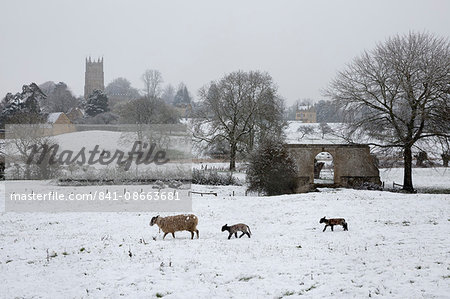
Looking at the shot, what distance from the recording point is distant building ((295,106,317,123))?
485 ft

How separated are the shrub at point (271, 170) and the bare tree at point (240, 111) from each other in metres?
17.5

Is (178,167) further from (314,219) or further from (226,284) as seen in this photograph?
(226,284)

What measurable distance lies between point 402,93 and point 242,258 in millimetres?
25820

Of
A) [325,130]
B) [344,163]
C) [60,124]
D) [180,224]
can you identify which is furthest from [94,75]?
[180,224]

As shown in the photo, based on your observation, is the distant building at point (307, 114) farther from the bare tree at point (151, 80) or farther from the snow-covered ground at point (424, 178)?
the snow-covered ground at point (424, 178)

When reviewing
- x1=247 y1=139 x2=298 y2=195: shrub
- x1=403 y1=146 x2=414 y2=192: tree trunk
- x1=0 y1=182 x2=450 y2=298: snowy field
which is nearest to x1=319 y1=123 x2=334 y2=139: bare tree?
x1=247 y1=139 x2=298 y2=195: shrub

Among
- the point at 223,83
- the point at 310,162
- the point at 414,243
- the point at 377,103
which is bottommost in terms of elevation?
the point at 414,243

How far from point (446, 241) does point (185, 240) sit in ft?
29.0

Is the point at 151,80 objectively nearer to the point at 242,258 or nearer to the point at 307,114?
the point at 307,114

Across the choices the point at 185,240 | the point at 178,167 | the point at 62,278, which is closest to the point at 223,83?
the point at 178,167

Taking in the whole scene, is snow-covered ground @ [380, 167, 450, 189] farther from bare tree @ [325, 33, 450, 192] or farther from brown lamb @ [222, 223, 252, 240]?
brown lamb @ [222, 223, 252, 240]

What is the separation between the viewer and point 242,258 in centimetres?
1164

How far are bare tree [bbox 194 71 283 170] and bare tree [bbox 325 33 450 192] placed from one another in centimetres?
1653

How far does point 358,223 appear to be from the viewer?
16703mm
